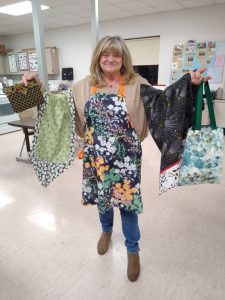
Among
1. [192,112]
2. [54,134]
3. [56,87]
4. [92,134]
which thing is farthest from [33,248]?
[56,87]

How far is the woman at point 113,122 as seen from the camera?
1158 mm

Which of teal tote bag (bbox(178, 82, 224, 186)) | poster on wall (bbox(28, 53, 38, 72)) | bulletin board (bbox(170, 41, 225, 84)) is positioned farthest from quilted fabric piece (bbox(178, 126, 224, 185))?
poster on wall (bbox(28, 53, 38, 72))

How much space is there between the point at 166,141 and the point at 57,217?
1.29 metres

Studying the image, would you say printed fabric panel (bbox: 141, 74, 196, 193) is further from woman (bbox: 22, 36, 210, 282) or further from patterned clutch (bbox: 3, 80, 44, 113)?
patterned clutch (bbox: 3, 80, 44, 113)

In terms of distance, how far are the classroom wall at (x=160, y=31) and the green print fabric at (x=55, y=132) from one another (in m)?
4.34

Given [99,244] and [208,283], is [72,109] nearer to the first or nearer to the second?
[99,244]


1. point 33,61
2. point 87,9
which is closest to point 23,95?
point 87,9

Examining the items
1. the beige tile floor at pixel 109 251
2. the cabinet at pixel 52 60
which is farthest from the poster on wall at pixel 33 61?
the beige tile floor at pixel 109 251

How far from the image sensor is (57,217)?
2021 millimetres

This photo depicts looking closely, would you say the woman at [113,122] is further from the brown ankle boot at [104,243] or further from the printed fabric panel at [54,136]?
the brown ankle boot at [104,243]

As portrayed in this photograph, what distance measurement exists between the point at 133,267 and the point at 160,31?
16.1 ft

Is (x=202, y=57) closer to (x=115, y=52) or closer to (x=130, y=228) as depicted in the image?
(x=115, y=52)

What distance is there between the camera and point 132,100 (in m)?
1.17

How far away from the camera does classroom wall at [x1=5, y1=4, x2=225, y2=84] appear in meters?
4.43
